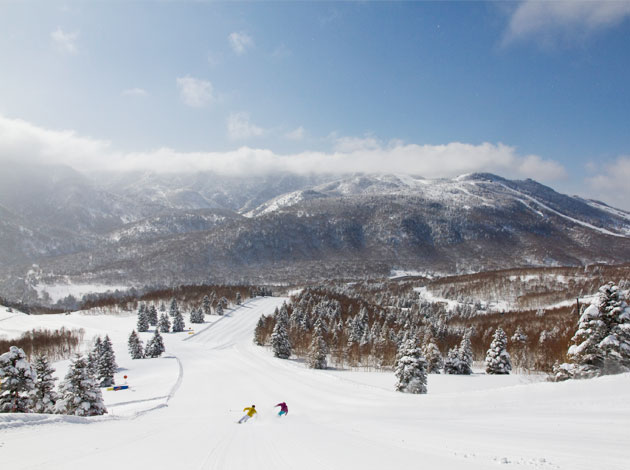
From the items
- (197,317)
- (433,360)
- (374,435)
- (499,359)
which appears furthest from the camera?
(197,317)

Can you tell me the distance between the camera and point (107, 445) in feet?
41.2

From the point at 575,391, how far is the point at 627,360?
30.7 feet

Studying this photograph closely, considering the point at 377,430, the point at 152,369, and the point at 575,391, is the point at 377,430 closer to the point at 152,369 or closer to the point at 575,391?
the point at 575,391

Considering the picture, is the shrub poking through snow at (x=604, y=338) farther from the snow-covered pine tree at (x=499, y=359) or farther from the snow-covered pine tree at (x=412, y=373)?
the snow-covered pine tree at (x=499, y=359)

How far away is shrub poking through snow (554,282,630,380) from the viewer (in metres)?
23.0

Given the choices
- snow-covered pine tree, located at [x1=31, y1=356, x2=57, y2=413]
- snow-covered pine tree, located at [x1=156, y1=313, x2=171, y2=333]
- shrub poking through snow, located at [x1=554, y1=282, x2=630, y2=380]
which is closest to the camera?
shrub poking through snow, located at [x1=554, y1=282, x2=630, y2=380]

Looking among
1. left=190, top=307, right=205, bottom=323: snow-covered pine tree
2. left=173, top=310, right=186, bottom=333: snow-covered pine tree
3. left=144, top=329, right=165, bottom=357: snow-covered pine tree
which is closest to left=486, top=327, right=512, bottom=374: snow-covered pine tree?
left=144, top=329, right=165, bottom=357: snow-covered pine tree

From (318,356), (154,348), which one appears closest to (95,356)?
(154,348)

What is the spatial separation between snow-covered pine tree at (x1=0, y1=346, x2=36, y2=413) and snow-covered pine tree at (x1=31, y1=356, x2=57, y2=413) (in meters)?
3.04

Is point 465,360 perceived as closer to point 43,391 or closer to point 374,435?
point 374,435

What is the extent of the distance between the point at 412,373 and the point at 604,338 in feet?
64.5

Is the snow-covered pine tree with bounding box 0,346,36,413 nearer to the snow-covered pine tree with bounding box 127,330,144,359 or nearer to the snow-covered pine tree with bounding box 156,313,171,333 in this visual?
the snow-covered pine tree with bounding box 127,330,144,359

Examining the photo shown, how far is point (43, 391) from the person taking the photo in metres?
30.3

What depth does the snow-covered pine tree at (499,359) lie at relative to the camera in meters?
56.9
